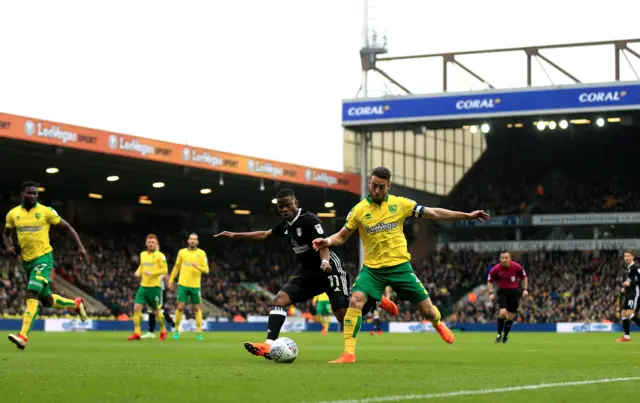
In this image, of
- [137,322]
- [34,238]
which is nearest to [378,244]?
[34,238]

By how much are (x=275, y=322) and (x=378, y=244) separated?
1661mm

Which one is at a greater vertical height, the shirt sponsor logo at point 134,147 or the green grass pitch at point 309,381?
the shirt sponsor logo at point 134,147

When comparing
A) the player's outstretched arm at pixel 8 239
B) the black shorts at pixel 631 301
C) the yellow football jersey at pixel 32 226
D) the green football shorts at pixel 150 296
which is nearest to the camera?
the player's outstretched arm at pixel 8 239

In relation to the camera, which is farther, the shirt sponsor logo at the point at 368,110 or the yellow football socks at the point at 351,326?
the shirt sponsor logo at the point at 368,110

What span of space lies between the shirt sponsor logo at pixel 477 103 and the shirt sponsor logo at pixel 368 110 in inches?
131

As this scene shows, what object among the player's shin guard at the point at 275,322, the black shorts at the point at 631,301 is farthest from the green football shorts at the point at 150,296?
the player's shin guard at the point at 275,322

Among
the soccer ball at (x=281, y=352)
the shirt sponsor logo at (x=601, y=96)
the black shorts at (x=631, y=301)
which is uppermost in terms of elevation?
the shirt sponsor logo at (x=601, y=96)

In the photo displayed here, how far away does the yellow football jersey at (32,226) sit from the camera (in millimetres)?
16562

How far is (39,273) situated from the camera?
1647 centimetres

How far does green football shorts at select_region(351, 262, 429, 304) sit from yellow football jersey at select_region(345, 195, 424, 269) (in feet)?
0.30

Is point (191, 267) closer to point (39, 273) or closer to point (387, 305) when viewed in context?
point (39, 273)

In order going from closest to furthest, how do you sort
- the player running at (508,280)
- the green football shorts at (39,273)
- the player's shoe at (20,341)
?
the player's shoe at (20,341), the green football shorts at (39,273), the player running at (508,280)

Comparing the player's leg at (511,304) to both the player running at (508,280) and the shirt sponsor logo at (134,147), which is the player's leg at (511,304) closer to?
the player running at (508,280)

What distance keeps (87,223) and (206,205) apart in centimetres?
755
